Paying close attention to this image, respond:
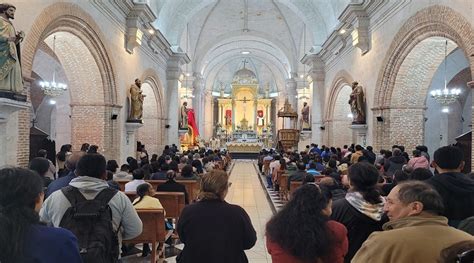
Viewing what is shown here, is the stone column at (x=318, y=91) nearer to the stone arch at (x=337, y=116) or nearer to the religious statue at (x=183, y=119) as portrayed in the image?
the stone arch at (x=337, y=116)

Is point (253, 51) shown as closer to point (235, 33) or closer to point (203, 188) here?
point (235, 33)

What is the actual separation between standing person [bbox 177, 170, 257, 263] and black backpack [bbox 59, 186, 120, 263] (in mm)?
525

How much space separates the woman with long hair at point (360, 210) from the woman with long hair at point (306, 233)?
722 mm

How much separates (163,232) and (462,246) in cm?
409

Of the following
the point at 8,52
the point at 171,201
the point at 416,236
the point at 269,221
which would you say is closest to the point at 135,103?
the point at 8,52

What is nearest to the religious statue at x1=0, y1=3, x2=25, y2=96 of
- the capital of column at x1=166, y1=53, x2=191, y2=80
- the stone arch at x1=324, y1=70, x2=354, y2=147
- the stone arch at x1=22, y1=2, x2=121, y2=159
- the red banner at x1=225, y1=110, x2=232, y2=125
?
the stone arch at x1=22, y1=2, x2=121, y2=159

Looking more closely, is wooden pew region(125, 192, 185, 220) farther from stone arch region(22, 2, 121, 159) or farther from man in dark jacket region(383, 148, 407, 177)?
stone arch region(22, 2, 121, 159)

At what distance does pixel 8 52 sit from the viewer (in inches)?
259

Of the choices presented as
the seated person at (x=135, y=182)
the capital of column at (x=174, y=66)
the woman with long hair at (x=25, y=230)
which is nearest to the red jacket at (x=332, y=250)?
the woman with long hair at (x=25, y=230)

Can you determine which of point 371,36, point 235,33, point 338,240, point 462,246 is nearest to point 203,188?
point 338,240

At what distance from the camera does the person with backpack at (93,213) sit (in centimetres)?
286

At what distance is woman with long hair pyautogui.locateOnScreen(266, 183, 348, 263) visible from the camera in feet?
7.96

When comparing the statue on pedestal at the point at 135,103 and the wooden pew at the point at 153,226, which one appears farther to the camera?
the statue on pedestal at the point at 135,103

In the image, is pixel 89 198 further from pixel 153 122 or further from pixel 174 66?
pixel 174 66
